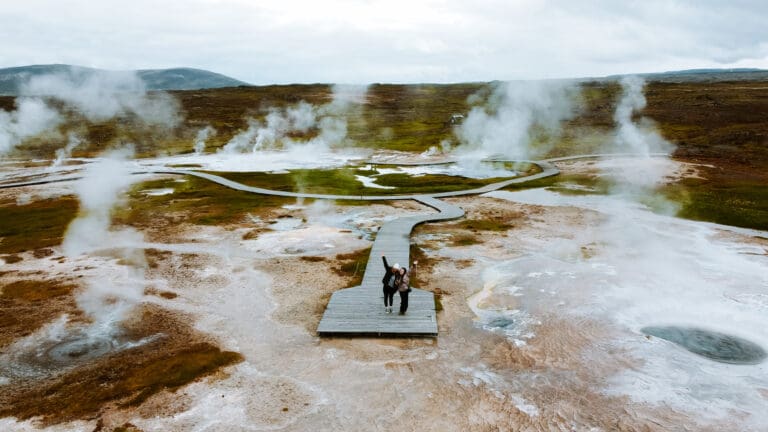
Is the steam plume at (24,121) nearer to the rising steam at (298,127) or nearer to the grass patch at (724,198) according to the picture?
the rising steam at (298,127)

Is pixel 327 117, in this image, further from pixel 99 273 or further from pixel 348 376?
pixel 348 376

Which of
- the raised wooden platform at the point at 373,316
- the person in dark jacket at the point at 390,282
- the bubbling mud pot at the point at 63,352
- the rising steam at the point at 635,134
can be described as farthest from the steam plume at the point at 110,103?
the person in dark jacket at the point at 390,282

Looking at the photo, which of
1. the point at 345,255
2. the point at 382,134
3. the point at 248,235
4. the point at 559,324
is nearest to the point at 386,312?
the point at 559,324

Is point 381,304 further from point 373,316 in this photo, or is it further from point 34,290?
point 34,290

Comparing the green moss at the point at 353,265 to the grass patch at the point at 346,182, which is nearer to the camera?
the green moss at the point at 353,265

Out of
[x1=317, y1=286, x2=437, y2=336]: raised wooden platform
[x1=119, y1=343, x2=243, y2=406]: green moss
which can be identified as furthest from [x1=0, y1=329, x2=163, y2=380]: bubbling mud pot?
[x1=317, y1=286, x2=437, y2=336]: raised wooden platform
